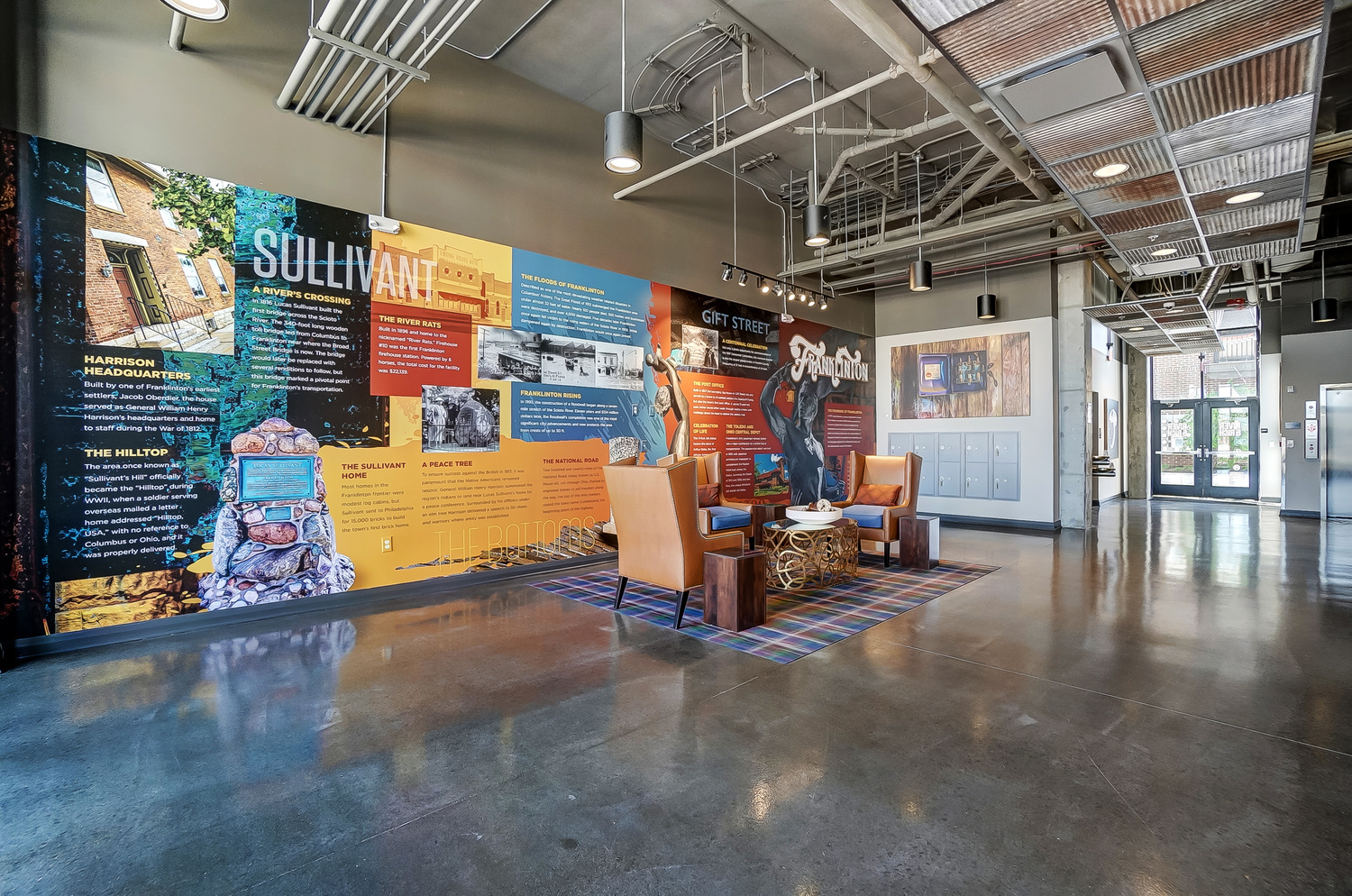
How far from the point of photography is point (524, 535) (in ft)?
20.5

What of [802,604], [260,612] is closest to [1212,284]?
[802,604]

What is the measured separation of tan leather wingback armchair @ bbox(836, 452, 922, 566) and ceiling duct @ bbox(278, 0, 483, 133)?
18.5 ft

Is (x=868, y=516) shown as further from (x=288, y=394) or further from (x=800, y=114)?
(x=288, y=394)

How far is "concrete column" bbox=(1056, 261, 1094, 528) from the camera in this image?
30.6ft

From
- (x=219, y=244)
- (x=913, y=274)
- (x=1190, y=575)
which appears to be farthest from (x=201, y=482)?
(x=1190, y=575)

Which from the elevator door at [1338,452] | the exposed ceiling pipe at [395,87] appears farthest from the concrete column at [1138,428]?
the exposed ceiling pipe at [395,87]

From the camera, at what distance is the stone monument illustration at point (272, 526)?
14.7 feet

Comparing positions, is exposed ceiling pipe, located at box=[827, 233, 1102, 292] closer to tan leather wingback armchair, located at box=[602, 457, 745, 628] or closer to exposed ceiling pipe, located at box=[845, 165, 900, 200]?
exposed ceiling pipe, located at box=[845, 165, 900, 200]

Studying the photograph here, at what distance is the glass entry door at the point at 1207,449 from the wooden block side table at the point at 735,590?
1495cm

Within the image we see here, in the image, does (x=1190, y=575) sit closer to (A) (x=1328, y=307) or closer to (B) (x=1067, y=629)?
(B) (x=1067, y=629)

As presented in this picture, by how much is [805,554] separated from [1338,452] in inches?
452

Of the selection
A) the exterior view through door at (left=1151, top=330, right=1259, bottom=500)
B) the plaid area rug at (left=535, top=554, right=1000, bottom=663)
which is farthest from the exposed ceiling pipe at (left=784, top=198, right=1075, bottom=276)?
the exterior view through door at (left=1151, top=330, right=1259, bottom=500)

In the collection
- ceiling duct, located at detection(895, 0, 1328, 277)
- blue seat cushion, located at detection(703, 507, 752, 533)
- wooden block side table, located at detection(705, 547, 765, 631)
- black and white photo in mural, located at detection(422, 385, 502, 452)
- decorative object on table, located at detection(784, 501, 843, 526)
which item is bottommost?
wooden block side table, located at detection(705, 547, 765, 631)

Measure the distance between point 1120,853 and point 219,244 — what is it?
6103 millimetres
